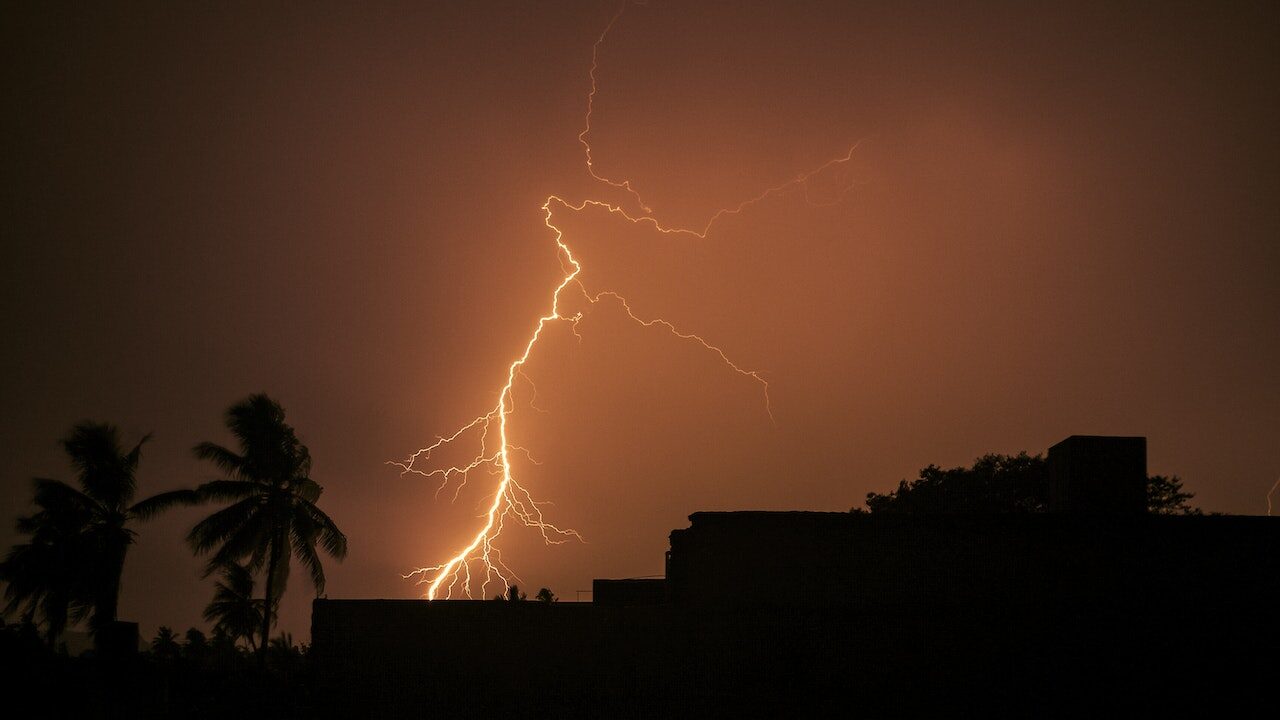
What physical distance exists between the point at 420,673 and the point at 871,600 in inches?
279

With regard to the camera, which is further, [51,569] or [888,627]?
[51,569]

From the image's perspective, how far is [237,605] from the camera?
33.6 m

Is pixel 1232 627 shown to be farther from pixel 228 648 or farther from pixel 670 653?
pixel 228 648

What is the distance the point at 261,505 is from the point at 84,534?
4189 mm

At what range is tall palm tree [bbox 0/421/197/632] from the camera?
87.2ft

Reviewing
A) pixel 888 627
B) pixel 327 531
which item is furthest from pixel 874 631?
pixel 327 531

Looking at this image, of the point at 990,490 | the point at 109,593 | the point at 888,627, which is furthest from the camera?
the point at 990,490

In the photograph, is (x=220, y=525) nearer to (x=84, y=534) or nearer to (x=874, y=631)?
(x=84, y=534)

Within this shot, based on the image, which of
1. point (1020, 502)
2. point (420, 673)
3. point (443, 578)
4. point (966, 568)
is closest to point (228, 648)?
point (443, 578)

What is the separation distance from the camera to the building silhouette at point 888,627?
16203 millimetres

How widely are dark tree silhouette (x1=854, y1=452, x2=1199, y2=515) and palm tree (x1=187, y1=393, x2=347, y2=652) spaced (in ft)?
66.4

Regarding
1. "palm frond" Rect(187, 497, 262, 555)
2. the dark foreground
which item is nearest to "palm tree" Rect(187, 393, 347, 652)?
"palm frond" Rect(187, 497, 262, 555)

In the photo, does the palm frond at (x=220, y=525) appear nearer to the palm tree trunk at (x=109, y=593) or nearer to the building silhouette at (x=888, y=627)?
the palm tree trunk at (x=109, y=593)

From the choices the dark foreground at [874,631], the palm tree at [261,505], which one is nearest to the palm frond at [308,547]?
the palm tree at [261,505]
